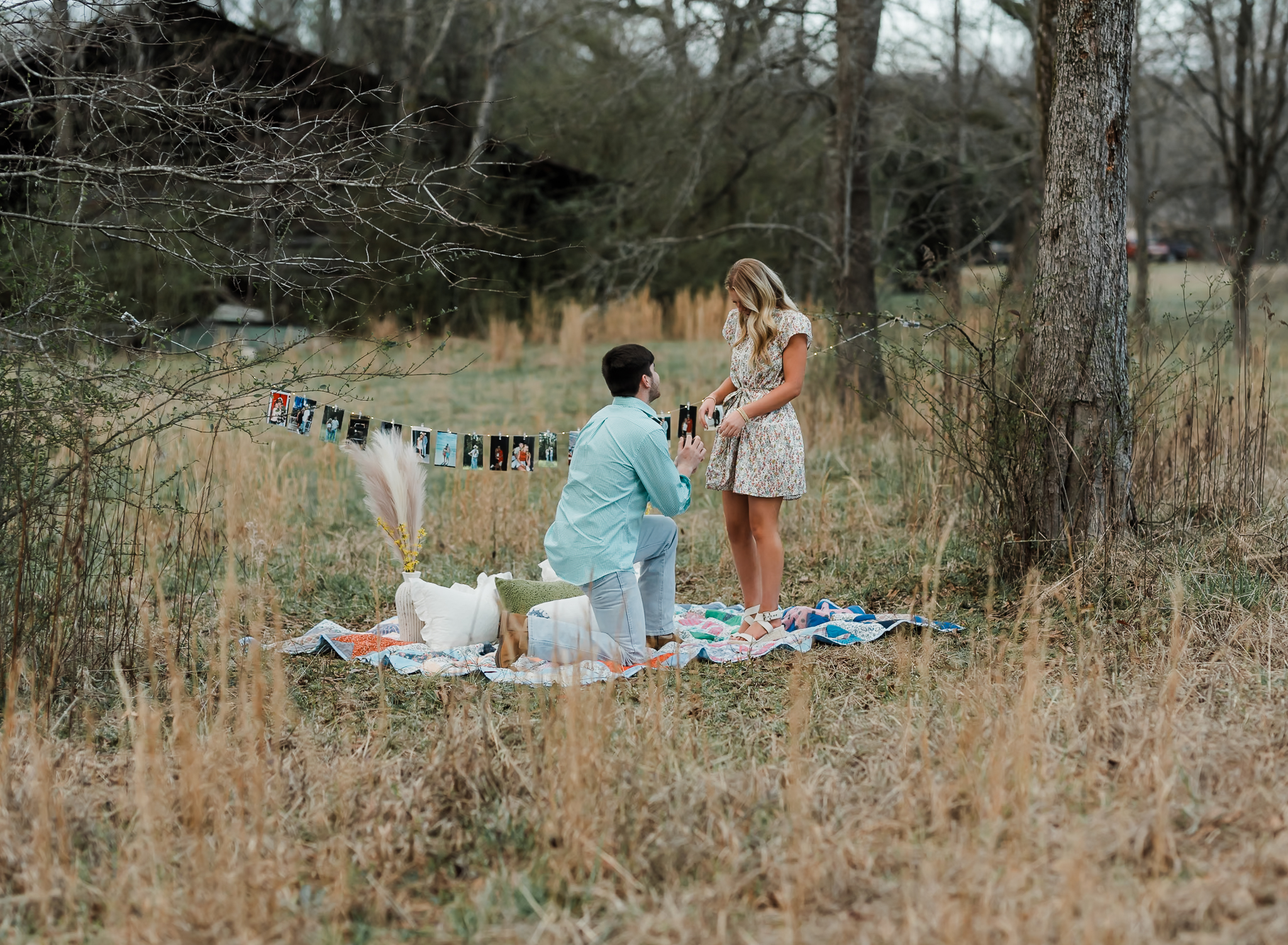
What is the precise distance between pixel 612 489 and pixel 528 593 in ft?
2.30

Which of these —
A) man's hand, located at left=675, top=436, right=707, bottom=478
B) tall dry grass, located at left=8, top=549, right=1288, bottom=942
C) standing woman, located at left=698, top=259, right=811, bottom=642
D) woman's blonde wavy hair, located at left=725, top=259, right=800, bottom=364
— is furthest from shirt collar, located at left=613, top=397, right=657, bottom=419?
tall dry grass, located at left=8, top=549, right=1288, bottom=942

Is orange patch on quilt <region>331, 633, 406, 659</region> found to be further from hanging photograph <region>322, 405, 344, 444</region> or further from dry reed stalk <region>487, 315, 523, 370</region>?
dry reed stalk <region>487, 315, 523, 370</region>

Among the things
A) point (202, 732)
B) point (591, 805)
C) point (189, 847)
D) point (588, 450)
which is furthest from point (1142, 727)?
point (202, 732)

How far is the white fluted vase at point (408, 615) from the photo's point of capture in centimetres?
484

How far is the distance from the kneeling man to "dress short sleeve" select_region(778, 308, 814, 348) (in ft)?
2.17

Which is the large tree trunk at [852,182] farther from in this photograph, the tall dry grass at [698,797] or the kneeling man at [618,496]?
the tall dry grass at [698,797]

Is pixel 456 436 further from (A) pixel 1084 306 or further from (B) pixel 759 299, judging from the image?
(A) pixel 1084 306

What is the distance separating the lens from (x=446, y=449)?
228 inches

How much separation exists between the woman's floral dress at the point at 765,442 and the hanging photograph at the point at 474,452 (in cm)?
130

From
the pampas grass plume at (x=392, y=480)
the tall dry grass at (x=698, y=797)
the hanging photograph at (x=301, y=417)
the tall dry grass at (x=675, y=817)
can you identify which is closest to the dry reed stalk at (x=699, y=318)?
the hanging photograph at (x=301, y=417)

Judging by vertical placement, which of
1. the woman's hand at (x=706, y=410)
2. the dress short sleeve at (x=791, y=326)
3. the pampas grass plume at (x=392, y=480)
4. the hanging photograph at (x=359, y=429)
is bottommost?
the pampas grass plume at (x=392, y=480)

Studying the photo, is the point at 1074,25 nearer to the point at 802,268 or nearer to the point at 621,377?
the point at 621,377

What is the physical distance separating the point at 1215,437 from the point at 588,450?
126 inches

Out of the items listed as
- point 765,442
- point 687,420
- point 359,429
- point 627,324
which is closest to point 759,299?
point 765,442
